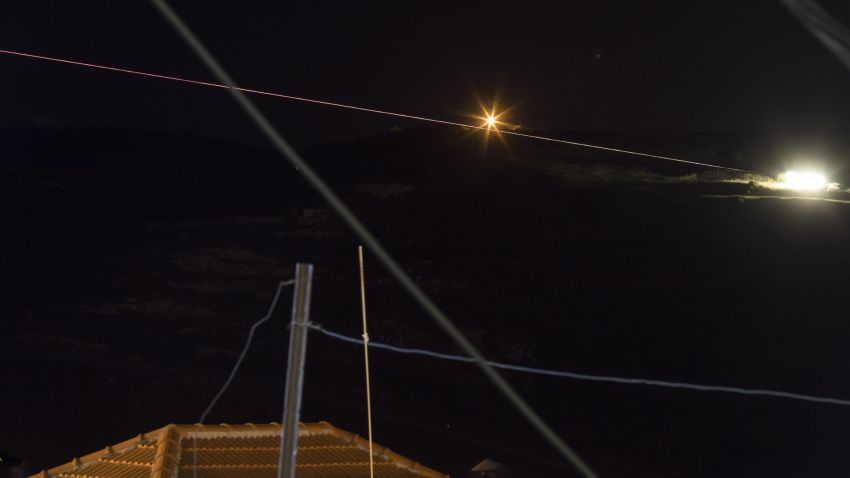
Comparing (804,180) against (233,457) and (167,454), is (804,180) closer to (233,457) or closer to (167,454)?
(233,457)

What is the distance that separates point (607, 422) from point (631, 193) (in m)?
13.0

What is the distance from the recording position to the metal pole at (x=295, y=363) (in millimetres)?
4043

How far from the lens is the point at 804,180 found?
30484 millimetres

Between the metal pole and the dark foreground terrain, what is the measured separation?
10457 mm

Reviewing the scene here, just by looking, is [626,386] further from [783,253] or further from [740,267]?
[783,253]

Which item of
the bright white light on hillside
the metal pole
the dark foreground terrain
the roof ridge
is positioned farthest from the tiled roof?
the bright white light on hillside

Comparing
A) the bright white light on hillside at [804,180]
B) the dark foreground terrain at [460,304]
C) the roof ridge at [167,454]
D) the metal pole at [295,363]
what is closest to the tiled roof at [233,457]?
the roof ridge at [167,454]

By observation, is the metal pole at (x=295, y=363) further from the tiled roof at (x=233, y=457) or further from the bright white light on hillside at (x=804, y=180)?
the bright white light on hillside at (x=804, y=180)

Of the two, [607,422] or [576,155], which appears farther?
[576,155]

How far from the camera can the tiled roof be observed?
7.71 metres

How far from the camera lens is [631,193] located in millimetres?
29000

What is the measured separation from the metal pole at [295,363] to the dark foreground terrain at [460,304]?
10457mm

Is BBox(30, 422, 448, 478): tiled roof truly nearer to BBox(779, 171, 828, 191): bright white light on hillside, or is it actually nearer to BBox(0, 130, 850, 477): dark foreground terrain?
BBox(0, 130, 850, 477): dark foreground terrain

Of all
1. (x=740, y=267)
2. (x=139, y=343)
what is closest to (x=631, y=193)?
(x=740, y=267)
